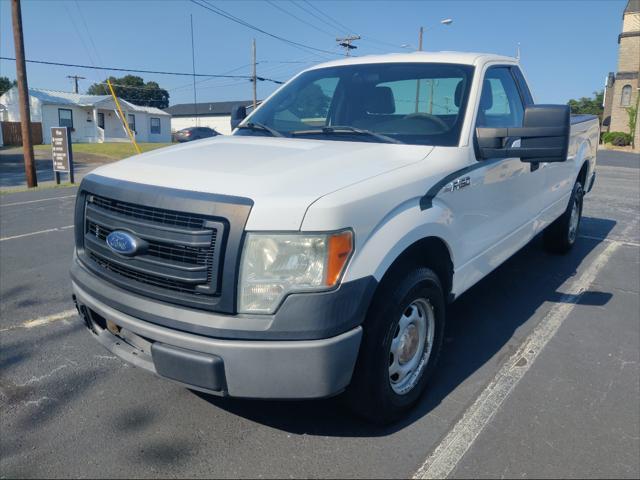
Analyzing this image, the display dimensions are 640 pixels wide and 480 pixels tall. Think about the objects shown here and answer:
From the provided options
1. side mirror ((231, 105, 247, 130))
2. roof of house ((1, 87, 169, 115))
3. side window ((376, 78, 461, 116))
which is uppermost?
roof of house ((1, 87, 169, 115))

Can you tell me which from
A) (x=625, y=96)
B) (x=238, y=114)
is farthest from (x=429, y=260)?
(x=625, y=96)

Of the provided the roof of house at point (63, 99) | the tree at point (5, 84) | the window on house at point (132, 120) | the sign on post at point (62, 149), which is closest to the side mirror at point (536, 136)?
the sign on post at point (62, 149)

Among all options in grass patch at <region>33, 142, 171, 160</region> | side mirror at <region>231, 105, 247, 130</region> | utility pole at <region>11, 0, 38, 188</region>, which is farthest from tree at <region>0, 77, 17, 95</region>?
side mirror at <region>231, 105, 247, 130</region>

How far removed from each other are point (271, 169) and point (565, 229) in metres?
4.72

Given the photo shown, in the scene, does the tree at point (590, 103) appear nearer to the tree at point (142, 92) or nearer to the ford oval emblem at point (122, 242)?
the tree at point (142, 92)

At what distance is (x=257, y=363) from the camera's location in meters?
2.24

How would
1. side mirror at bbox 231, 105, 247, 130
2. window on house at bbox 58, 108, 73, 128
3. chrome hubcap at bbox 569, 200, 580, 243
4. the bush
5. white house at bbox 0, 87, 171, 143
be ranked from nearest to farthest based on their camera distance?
side mirror at bbox 231, 105, 247, 130
chrome hubcap at bbox 569, 200, 580, 243
white house at bbox 0, 87, 171, 143
window on house at bbox 58, 108, 73, 128
the bush

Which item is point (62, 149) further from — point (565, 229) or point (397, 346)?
point (397, 346)

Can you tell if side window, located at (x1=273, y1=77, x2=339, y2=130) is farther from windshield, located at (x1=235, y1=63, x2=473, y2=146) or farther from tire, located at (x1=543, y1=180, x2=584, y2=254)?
tire, located at (x1=543, y1=180, x2=584, y2=254)

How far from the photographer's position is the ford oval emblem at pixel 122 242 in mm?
2488

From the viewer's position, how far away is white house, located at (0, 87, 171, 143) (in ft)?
132

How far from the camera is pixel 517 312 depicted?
452 centimetres

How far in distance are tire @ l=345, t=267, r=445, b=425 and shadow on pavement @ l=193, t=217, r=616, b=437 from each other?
178mm

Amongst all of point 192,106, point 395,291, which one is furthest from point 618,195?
point 192,106
